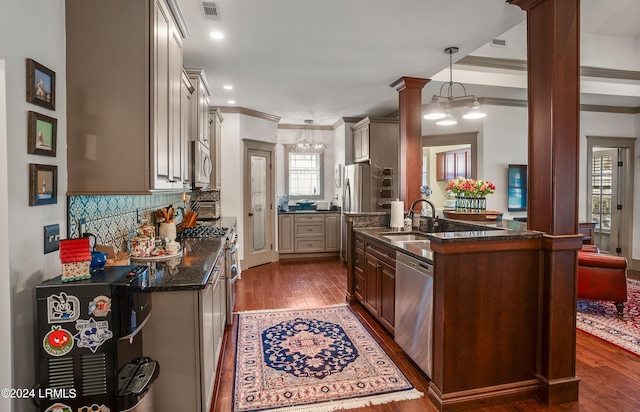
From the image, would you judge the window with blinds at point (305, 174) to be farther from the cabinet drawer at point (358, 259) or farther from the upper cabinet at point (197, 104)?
the upper cabinet at point (197, 104)

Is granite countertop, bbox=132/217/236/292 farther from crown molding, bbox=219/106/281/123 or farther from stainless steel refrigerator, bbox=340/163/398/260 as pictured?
stainless steel refrigerator, bbox=340/163/398/260

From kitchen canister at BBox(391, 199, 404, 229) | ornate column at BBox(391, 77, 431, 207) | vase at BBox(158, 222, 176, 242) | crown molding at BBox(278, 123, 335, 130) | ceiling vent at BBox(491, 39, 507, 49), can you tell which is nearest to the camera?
vase at BBox(158, 222, 176, 242)

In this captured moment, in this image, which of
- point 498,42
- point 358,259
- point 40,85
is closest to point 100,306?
point 40,85

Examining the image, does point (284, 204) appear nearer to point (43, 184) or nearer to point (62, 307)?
point (43, 184)

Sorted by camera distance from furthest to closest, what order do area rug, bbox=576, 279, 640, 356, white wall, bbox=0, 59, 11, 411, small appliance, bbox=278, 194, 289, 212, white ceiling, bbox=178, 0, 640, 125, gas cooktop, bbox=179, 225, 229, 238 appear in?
small appliance, bbox=278, 194, 289, 212, gas cooktop, bbox=179, 225, 229, 238, area rug, bbox=576, 279, 640, 356, white ceiling, bbox=178, 0, 640, 125, white wall, bbox=0, 59, 11, 411

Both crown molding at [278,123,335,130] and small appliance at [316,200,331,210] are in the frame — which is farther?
crown molding at [278,123,335,130]

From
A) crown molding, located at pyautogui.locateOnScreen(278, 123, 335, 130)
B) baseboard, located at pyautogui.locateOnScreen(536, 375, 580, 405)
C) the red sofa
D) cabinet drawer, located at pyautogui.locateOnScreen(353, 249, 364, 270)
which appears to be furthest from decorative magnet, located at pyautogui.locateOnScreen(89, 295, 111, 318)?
crown molding, located at pyautogui.locateOnScreen(278, 123, 335, 130)

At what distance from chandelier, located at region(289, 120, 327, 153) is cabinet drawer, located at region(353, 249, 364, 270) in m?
3.29

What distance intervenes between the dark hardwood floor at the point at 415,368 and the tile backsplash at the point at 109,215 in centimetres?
125

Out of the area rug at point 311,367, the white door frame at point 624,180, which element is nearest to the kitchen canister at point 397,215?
the area rug at point 311,367

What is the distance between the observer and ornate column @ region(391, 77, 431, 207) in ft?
14.1

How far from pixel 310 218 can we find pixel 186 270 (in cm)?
478

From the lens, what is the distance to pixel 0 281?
4.36 feet

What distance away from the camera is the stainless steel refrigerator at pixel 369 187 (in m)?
6.07
